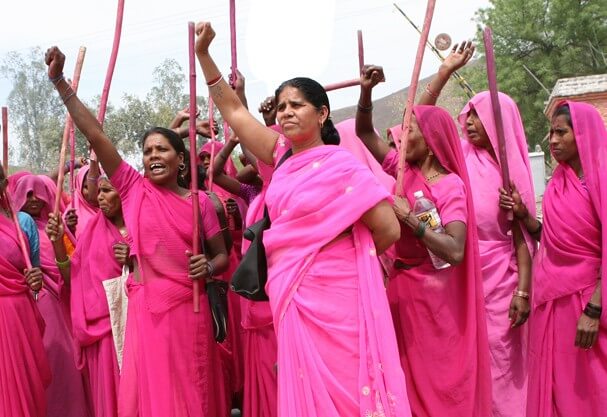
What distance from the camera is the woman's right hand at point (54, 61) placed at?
3701 millimetres

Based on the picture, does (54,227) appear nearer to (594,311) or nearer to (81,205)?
(81,205)

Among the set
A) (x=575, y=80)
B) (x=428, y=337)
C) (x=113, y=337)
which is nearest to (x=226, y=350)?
(x=113, y=337)

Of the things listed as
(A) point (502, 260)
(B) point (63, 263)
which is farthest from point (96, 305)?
(A) point (502, 260)

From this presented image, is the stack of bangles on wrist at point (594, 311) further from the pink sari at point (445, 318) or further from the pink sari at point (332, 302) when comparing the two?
the pink sari at point (332, 302)

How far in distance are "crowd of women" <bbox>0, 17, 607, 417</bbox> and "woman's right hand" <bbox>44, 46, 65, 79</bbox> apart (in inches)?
0.5

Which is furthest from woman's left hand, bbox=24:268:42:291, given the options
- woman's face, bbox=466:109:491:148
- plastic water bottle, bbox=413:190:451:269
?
woman's face, bbox=466:109:491:148

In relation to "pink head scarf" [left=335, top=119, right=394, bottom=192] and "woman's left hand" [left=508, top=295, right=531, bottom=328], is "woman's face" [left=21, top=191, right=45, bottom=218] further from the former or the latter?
"woman's left hand" [left=508, top=295, right=531, bottom=328]

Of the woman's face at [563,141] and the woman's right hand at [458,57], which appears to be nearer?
the woman's face at [563,141]

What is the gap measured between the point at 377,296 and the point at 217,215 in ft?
5.74

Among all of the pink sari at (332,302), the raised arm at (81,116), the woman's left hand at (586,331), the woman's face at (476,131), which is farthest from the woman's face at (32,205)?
the woman's left hand at (586,331)

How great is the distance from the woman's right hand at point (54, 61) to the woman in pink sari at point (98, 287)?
1069mm

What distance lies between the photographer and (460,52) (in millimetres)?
4129

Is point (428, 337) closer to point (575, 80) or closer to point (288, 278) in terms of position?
point (288, 278)

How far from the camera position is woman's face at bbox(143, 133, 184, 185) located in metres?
4.23
